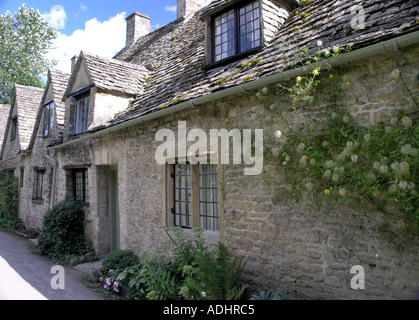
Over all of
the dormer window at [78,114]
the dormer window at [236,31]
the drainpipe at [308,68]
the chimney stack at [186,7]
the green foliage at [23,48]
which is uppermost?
the green foliage at [23,48]

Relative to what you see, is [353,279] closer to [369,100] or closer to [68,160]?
[369,100]

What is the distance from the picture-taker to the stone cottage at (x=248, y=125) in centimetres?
346

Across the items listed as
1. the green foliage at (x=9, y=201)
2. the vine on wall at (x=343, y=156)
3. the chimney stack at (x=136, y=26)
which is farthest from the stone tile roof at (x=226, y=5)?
the green foliage at (x=9, y=201)

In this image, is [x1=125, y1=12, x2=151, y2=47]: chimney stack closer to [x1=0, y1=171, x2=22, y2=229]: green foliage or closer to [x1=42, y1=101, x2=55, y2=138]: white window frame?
[x1=42, y1=101, x2=55, y2=138]: white window frame

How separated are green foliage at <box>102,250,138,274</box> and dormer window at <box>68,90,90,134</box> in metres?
4.41

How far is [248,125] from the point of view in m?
4.73

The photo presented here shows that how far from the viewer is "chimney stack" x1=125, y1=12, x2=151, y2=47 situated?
1527cm

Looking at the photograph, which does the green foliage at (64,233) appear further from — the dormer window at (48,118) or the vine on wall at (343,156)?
the vine on wall at (343,156)

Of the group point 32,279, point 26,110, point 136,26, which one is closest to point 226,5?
point 32,279

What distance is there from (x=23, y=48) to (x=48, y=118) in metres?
20.3

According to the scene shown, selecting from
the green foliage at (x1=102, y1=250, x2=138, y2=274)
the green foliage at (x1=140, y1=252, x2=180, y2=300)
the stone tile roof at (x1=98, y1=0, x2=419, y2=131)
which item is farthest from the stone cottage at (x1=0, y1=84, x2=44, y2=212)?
the green foliage at (x1=140, y1=252, x2=180, y2=300)

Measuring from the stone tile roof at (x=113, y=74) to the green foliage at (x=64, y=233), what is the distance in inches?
149

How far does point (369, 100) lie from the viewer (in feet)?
11.6
